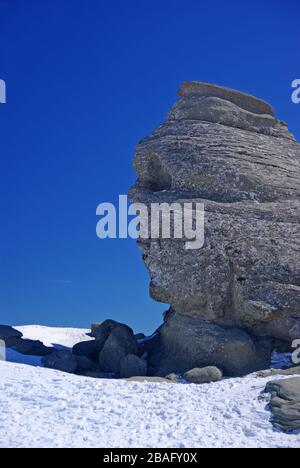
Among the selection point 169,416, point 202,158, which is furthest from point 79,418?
point 202,158

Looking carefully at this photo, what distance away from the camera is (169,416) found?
41.3ft

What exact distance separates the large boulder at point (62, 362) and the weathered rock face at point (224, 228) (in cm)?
331

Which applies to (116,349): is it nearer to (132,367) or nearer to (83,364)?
(83,364)

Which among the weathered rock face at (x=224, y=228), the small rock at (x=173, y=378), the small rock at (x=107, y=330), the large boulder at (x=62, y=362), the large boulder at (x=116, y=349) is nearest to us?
the small rock at (x=173, y=378)

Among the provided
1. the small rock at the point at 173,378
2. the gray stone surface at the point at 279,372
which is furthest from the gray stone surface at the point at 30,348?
the gray stone surface at the point at 279,372

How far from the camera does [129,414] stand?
12781 mm

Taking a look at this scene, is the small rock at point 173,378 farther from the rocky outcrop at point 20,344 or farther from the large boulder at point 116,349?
the rocky outcrop at point 20,344

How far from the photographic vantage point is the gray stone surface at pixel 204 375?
55.6ft

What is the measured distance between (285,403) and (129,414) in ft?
12.6

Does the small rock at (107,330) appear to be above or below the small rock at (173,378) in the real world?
above

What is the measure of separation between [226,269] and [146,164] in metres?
6.33

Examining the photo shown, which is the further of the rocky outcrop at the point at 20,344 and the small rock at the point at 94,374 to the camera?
the rocky outcrop at the point at 20,344
